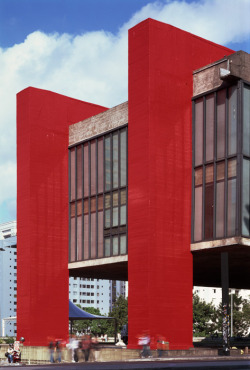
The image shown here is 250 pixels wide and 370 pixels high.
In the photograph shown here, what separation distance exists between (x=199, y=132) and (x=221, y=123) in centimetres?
196

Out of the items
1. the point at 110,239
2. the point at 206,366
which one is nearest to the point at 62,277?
the point at 110,239

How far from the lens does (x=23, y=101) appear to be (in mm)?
47656

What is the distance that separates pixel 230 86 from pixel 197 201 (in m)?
7.20

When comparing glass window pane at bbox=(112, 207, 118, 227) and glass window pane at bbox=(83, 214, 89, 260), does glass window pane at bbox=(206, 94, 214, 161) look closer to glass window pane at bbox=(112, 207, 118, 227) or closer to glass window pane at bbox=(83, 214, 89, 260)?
glass window pane at bbox=(112, 207, 118, 227)

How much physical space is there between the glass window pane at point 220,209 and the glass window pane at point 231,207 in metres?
0.45

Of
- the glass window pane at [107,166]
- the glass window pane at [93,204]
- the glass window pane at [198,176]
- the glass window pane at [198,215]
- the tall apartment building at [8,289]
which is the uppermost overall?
the glass window pane at [107,166]

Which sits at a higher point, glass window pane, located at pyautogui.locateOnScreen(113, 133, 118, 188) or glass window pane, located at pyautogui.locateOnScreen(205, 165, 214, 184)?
glass window pane, located at pyautogui.locateOnScreen(113, 133, 118, 188)

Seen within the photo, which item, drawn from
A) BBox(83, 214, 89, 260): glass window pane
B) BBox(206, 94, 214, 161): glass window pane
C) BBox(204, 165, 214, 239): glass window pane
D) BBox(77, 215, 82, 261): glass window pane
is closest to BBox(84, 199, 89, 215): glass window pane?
BBox(83, 214, 89, 260): glass window pane

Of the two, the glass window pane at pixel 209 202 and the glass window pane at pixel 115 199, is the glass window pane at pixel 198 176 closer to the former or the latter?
the glass window pane at pixel 209 202

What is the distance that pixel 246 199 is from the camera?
35.6m

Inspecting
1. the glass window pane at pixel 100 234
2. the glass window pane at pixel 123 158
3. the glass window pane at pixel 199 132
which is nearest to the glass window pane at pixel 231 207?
the glass window pane at pixel 199 132

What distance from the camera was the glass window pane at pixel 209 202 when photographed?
37.0m

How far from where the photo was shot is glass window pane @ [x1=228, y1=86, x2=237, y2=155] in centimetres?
3612

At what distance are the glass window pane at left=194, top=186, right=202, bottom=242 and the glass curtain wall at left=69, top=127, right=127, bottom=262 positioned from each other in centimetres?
544
